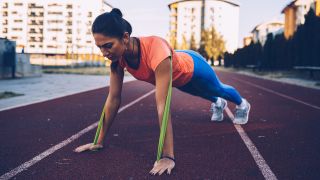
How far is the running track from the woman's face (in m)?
1.17

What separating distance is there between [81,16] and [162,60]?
315ft

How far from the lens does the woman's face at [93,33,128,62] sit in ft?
11.3

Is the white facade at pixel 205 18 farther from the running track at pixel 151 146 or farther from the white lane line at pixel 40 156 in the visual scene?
the white lane line at pixel 40 156

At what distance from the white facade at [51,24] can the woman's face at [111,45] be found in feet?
308

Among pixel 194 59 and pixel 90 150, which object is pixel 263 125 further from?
pixel 90 150

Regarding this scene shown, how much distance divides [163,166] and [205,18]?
358 ft

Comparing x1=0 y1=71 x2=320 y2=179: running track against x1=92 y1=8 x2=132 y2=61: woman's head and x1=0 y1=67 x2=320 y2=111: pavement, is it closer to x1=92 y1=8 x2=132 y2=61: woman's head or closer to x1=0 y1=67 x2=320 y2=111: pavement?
x1=92 y1=8 x2=132 y2=61: woman's head

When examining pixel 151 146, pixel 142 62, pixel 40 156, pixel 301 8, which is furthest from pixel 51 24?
pixel 142 62

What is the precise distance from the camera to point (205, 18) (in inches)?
4321

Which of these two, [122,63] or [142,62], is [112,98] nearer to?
[122,63]

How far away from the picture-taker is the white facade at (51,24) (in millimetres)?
95562

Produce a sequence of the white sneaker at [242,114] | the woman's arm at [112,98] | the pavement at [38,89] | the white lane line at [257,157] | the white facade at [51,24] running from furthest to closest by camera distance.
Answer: the white facade at [51,24], the pavement at [38,89], the white sneaker at [242,114], the woman's arm at [112,98], the white lane line at [257,157]

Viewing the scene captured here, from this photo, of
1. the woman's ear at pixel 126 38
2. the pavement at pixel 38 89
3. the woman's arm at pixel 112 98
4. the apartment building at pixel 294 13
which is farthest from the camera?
the apartment building at pixel 294 13

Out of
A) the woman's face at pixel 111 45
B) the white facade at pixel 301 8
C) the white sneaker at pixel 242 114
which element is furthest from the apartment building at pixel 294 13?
the woman's face at pixel 111 45
